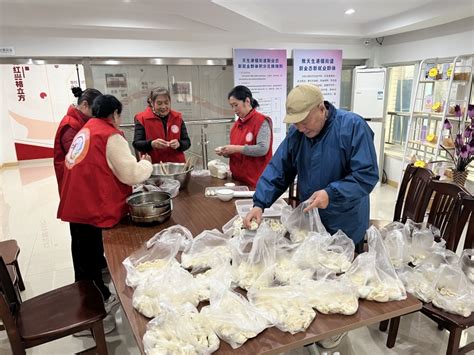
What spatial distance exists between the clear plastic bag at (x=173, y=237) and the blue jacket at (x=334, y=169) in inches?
15.4

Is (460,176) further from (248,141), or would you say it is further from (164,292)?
(164,292)

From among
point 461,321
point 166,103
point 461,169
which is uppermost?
point 166,103

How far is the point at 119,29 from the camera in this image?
3.70 m

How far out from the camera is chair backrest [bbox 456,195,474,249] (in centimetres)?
178

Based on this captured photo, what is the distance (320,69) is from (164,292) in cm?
443

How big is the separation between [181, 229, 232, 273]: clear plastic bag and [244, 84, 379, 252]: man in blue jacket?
16cm

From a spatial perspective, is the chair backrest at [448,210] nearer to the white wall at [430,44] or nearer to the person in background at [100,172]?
the person in background at [100,172]

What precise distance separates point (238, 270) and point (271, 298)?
19 cm

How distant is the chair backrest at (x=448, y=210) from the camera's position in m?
1.89

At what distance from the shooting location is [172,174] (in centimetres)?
235

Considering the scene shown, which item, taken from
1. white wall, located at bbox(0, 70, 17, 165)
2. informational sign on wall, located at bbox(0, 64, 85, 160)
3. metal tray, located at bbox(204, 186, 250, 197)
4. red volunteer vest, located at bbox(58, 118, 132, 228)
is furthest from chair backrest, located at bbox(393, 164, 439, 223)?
white wall, located at bbox(0, 70, 17, 165)

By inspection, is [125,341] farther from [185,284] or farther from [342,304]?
[342,304]

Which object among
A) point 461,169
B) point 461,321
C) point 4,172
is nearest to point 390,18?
point 461,169

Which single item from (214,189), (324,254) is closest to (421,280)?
(324,254)
